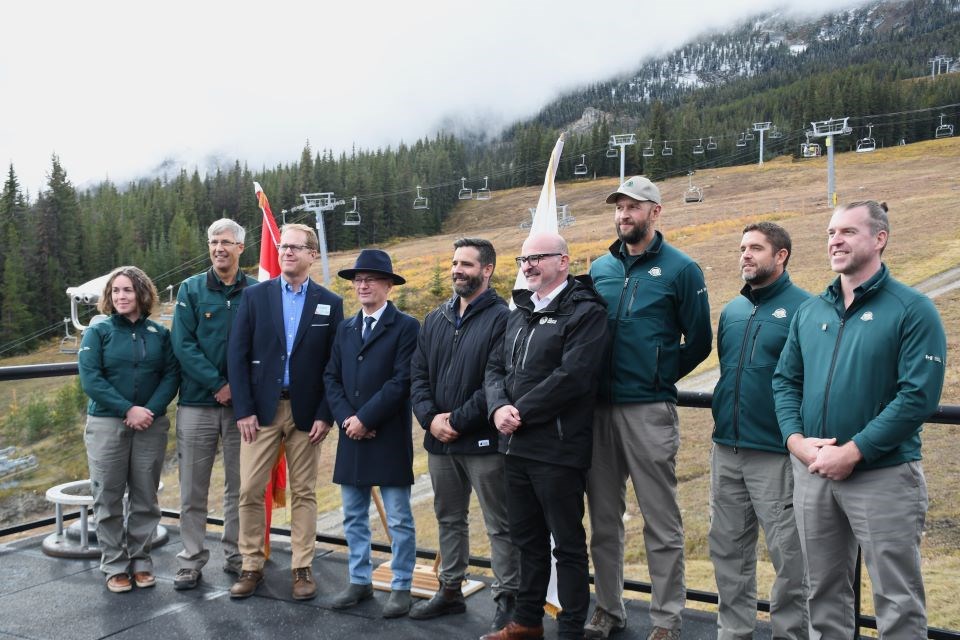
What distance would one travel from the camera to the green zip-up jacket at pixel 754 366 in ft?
11.4

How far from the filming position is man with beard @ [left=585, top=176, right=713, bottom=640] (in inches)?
146

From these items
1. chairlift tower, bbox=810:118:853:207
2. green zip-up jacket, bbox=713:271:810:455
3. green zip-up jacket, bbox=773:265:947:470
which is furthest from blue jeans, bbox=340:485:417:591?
chairlift tower, bbox=810:118:853:207

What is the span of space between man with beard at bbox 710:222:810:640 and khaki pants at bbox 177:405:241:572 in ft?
9.34

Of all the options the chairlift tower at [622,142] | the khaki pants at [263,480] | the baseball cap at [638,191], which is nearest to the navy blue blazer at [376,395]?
the khaki pants at [263,480]

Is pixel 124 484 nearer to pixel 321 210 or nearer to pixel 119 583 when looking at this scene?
pixel 119 583

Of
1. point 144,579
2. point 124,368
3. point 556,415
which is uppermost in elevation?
point 124,368

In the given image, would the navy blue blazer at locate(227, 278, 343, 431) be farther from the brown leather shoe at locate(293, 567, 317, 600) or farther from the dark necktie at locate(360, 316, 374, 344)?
the brown leather shoe at locate(293, 567, 317, 600)

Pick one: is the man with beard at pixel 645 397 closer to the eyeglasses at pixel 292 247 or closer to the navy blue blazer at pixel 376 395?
the navy blue blazer at pixel 376 395

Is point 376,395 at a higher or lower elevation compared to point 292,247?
lower

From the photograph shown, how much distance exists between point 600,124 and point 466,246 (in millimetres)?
101780

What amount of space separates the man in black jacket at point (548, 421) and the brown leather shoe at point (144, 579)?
2126mm

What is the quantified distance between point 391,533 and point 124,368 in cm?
184

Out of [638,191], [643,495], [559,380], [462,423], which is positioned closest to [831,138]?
[638,191]

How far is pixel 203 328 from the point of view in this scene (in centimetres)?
479
